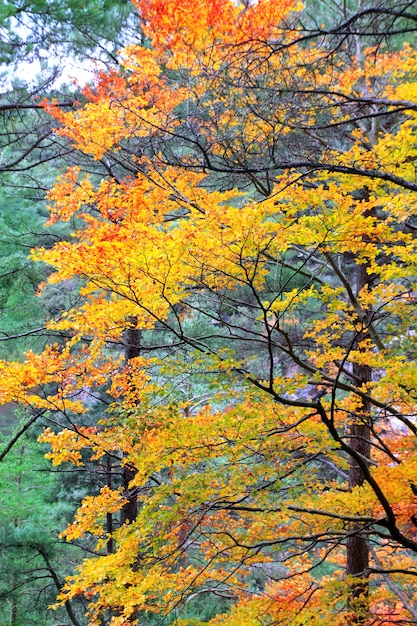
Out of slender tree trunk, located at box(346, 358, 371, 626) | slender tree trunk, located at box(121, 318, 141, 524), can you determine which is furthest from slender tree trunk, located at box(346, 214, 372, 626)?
slender tree trunk, located at box(121, 318, 141, 524)

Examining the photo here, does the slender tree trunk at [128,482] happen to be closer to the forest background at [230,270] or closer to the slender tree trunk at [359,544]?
the forest background at [230,270]

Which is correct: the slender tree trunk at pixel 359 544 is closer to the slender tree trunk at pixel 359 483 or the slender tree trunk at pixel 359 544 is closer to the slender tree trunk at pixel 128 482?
the slender tree trunk at pixel 359 483

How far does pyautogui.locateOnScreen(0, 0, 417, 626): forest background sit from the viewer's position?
10.8 ft

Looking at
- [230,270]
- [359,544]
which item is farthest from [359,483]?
[230,270]

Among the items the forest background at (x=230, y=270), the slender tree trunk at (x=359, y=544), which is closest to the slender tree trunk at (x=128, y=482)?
the forest background at (x=230, y=270)

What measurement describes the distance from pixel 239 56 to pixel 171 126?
133 centimetres

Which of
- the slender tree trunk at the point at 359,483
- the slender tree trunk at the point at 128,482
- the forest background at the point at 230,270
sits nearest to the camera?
the forest background at the point at 230,270

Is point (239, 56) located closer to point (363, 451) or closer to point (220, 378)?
point (220, 378)

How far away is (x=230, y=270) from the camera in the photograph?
11.6 ft

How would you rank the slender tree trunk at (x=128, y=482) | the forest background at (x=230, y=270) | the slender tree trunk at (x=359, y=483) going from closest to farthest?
the forest background at (x=230, y=270) < the slender tree trunk at (x=359, y=483) < the slender tree trunk at (x=128, y=482)

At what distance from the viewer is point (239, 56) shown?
3.38 meters

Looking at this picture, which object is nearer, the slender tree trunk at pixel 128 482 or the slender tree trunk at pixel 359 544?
the slender tree trunk at pixel 359 544

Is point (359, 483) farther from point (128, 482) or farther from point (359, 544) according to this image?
point (128, 482)

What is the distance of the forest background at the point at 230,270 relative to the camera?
3291 millimetres
